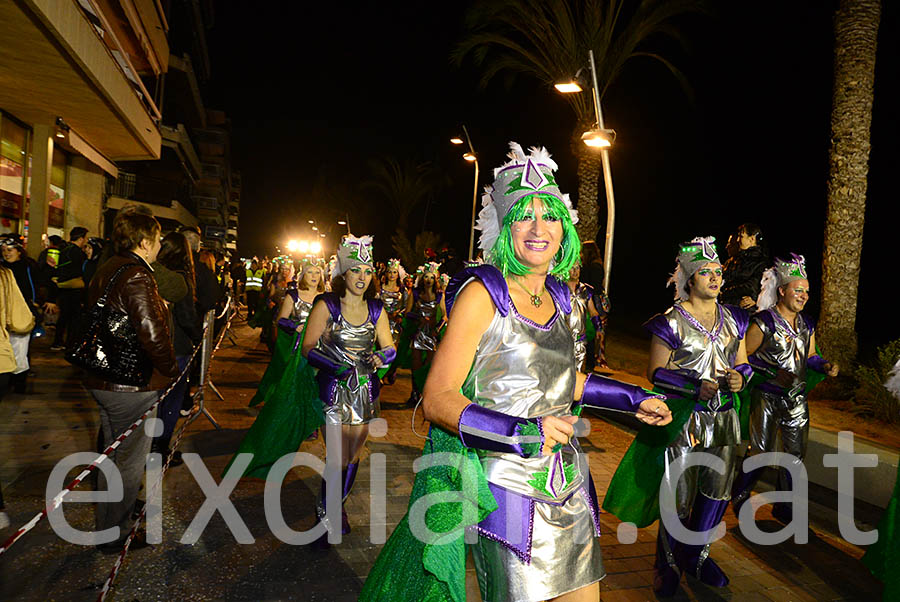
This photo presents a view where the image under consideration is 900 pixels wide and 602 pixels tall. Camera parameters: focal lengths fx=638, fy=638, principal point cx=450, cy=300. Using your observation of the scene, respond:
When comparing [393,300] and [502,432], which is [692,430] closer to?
[502,432]

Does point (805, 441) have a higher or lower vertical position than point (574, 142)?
lower

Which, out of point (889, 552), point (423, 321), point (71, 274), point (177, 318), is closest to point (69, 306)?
point (71, 274)

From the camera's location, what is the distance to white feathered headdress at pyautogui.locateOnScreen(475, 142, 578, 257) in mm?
2629

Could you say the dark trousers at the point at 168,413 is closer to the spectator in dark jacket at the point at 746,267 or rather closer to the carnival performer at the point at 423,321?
the carnival performer at the point at 423,321

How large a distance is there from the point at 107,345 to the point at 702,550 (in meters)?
4.30

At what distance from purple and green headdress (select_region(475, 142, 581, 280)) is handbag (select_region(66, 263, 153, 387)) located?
2.75 meters

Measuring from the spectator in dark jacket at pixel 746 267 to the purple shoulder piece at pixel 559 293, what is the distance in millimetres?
5099

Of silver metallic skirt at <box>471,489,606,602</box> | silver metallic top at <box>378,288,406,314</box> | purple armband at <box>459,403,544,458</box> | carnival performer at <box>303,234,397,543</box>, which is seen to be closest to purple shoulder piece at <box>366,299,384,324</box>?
carnival performer at <box>303,234,397,543</box>

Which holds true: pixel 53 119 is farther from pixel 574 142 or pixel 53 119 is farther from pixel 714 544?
pixel 714 544

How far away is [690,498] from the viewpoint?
439 centimetres

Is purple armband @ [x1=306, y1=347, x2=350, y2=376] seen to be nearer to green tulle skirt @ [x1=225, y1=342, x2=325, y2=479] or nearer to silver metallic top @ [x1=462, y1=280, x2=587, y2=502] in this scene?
green tulle skirt @ [x1=225, y1=342, x2=325, y2=479]

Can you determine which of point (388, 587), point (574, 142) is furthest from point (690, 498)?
point (574, 142)

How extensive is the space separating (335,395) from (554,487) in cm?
288

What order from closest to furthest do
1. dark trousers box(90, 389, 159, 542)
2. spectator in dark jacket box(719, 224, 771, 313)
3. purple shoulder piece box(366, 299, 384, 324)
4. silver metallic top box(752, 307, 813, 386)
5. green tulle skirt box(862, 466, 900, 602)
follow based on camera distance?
green tulle skirt box(862, 466, 900, 602), dark trousers box(90, 389, 159, 542), purple shoulder piece box(366, 299, 384, 324), silver metallic top box(752, 307, 813, 386), spectator in dark jacket box(719, 224, 771, 313)
